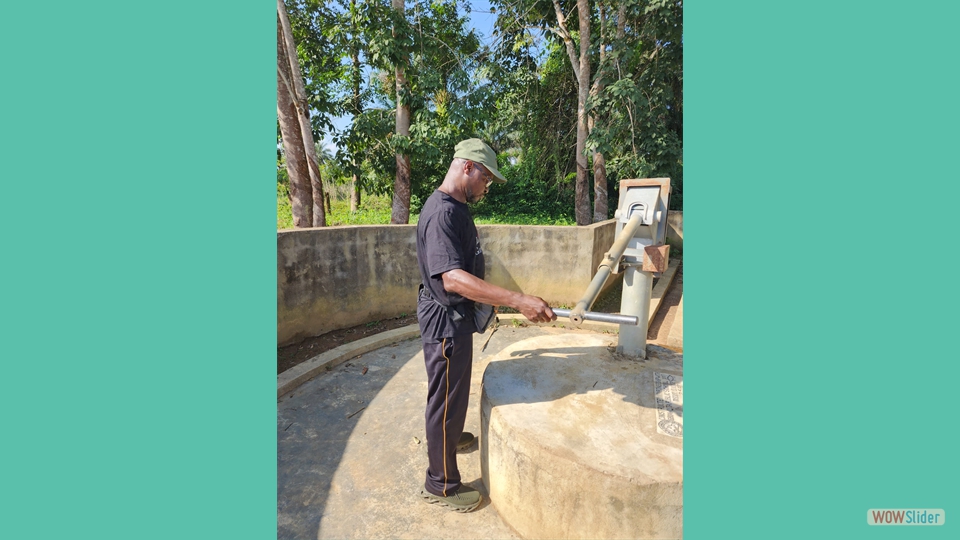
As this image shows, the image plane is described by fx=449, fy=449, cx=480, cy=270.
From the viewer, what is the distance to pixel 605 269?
2.12 metres

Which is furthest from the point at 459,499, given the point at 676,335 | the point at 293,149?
the point at 293,149

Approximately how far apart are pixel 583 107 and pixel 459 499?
7.94 m

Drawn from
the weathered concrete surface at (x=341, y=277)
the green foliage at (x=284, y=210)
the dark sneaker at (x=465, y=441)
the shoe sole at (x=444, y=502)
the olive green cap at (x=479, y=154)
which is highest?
the green foliage at (x=284, y=210)

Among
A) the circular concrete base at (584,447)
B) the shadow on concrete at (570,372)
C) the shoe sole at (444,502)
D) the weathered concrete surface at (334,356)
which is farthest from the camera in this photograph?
the weathered concrete surface at (334,356)

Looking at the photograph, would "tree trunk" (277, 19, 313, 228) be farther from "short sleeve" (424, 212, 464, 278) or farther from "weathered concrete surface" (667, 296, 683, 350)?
"weathered concrete surface" (667, 296, 683, 350)

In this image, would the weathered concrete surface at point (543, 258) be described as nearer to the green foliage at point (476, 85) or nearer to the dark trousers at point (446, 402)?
the green foliage at point (476, 85)

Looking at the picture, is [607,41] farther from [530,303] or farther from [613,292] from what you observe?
[530,303]

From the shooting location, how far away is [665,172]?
31.1 ft

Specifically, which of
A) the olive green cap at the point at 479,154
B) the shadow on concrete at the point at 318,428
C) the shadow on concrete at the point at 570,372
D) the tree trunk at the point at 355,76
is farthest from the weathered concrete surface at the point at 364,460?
the tree trunk at the point at 355,76

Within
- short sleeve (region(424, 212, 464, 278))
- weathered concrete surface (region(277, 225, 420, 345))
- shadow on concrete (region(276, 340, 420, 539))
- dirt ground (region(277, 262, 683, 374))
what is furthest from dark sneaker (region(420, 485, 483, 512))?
weathered concrete surface (region(277, 225, 420, 345))

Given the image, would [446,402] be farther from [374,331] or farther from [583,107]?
[583,107]

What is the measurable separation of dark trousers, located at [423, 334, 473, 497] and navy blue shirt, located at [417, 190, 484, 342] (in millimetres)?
81

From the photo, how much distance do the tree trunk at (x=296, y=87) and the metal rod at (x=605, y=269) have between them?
17.0 feet

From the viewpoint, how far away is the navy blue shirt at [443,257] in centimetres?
216
